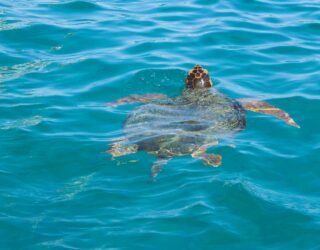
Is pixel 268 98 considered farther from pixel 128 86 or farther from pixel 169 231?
pixel 169 231

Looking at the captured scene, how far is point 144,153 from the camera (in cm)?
875

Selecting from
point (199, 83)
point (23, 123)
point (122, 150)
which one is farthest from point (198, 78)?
point (23, 123)

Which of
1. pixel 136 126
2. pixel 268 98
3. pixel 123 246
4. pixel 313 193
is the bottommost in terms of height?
pixel 123 246

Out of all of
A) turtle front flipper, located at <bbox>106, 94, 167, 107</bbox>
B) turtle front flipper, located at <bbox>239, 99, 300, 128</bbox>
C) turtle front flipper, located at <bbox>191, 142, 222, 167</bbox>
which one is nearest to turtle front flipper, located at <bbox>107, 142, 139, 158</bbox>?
turtle front flipper, located at <bbox>191, 142, 222, 167</bbox>

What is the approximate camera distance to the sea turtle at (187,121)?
8633 millimetres

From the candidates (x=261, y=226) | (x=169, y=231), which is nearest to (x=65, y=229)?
(x=169, y=231)

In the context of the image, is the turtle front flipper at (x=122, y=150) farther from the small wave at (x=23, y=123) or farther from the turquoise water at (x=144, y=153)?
the small wave at (x=23, y=123)

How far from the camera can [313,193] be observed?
7.98 m

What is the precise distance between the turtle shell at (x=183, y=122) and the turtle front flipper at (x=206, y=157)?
0.22 feet

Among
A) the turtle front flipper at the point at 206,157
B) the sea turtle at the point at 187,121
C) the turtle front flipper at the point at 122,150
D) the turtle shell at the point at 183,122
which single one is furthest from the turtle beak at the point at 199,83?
the turtle front flipper at the point at 122,150

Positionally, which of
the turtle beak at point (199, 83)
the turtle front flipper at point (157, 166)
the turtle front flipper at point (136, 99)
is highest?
the turtle beak at point (199, 83)

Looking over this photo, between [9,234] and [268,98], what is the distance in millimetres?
5688

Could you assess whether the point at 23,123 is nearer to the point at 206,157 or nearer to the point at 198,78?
the point at 206,157

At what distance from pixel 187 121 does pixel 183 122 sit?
0.25ft
